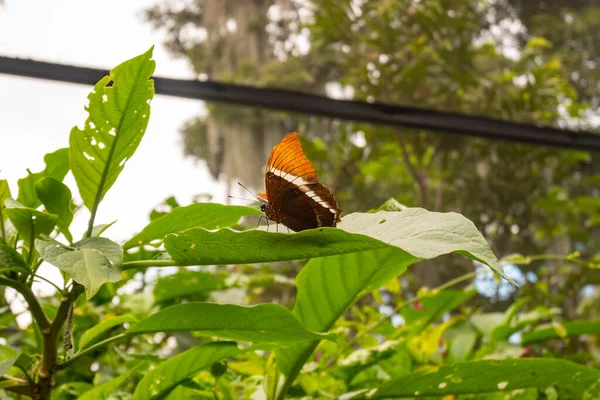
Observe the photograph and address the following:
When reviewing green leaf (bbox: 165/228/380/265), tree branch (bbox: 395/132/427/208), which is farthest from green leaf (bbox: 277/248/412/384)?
tree branch (bbox: 395/132/427/208)

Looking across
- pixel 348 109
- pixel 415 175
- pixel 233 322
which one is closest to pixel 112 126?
pixel 233 322

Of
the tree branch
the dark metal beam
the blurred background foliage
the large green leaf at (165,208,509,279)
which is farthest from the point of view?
the blurred background foliage

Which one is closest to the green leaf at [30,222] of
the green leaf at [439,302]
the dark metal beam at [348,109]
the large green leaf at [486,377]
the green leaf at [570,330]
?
the large green leaf at [486,377]

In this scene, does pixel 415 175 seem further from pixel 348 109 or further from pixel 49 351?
pixel 49 351

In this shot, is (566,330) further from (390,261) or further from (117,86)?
(117,86)

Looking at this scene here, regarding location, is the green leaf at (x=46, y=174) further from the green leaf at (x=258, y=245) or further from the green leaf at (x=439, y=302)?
the green leaf at (x=439, y=302)

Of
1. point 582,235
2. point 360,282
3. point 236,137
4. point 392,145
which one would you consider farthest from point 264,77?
point 360,282

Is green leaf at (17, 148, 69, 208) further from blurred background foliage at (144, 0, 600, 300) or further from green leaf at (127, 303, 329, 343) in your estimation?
blurred background foliage at (144, 0, 600, 300)

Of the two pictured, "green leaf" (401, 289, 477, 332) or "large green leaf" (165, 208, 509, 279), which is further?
"green leaf" (401, 289, 477, 332)

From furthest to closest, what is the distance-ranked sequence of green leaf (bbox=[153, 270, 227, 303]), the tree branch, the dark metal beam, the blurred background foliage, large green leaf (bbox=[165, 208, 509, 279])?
the blurred background foliage
the tree branch
the dark metal beam
green leaf (bbox=[153, 270, 227, 303])
large green leaf (bbox=[165, 208, 509, 279])
